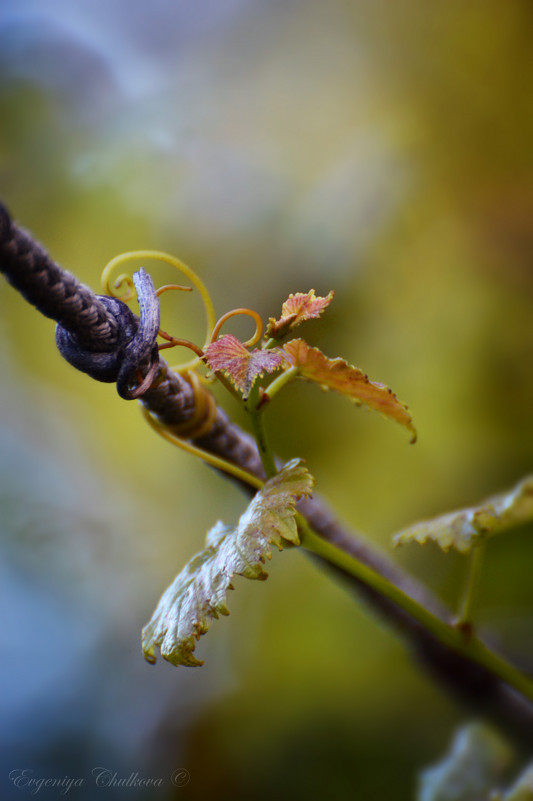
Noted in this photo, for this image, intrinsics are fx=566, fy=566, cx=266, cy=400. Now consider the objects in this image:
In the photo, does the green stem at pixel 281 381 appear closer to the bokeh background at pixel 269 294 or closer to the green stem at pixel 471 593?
the green stem at pixel 471 593

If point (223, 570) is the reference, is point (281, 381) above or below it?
above

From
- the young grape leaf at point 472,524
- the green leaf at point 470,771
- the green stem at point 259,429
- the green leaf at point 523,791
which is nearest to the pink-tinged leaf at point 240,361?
the green stem at point 259,429

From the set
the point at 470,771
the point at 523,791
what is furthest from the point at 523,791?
the point at 470,771

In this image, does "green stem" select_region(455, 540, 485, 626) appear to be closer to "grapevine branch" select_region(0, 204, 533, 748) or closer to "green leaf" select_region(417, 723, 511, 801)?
"grapevine branch" select_region(0, 204, 533, 748)

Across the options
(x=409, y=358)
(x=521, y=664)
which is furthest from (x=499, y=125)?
(x=521, y=664)

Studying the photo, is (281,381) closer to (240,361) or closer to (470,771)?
(240,361)

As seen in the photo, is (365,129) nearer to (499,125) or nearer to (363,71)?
(363,71)
